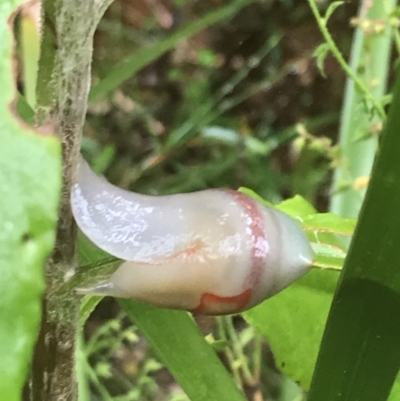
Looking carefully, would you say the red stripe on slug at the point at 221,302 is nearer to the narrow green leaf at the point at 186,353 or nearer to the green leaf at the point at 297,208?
the narrow green leaf at the point at 186,353

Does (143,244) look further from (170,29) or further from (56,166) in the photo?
(170,29)

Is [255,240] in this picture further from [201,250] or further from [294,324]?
[294,324]

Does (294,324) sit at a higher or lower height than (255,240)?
lower

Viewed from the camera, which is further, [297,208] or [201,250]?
[297,208]

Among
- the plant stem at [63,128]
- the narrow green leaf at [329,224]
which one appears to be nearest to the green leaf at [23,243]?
the plant stem at [63,128]

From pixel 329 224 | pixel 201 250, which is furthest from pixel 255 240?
pixel 329 224

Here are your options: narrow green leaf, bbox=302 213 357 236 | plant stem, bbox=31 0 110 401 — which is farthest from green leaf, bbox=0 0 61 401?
narrow green leaf, bbox=302 213 357 236

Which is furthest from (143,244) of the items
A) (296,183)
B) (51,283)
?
(296,183)
